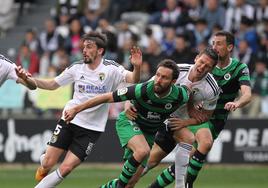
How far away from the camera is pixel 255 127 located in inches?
941

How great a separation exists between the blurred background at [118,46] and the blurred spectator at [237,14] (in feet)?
0.08

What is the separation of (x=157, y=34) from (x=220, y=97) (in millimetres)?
10101

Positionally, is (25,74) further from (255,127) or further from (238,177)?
(255,127)

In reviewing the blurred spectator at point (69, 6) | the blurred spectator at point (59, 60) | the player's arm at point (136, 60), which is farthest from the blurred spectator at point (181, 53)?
the player's arm at point (136, 60)

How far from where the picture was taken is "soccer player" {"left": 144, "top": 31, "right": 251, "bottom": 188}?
1619 centimetres

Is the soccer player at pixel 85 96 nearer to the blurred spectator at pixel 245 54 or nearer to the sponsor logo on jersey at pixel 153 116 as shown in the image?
the sponsor logo on jersey at pixel 153 116

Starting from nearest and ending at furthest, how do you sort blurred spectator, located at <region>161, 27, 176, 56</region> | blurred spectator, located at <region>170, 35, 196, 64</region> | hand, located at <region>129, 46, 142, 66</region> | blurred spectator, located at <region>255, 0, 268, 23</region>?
1. hand, located at <region>129, 46, 142, 66</region>
2. blurred spectator, located at <region>170, 35, 196, 64</region>
3. blurred spectator, located at <region>161, 27, 176, 56</region>
4. blurred spectator, located at <region>255, 0, 268, 23</region>

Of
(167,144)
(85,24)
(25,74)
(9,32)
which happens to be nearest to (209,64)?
(167,144)

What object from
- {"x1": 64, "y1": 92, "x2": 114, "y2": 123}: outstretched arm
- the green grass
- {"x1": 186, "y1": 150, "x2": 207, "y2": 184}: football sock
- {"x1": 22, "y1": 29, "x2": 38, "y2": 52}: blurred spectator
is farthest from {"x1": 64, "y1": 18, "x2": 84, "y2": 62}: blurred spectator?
{"x1": 64, "y1": 92, "x2": 114, "y2": 123}: outstretched arm

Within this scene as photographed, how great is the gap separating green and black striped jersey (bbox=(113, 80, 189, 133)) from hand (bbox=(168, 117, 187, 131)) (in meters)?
0.27

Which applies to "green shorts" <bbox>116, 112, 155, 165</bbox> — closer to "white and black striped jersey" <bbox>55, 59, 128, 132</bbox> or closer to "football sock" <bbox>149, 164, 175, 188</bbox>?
"white and black striped jersey" <bbox>55, 59, 128, 132</bbox>

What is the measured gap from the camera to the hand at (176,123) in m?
15.9

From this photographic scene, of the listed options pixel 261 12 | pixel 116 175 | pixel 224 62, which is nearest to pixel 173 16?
pixel 261 12

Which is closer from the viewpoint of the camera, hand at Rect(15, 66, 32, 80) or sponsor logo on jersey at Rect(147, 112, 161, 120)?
hand at Rect(15, 66, 32, 80)
